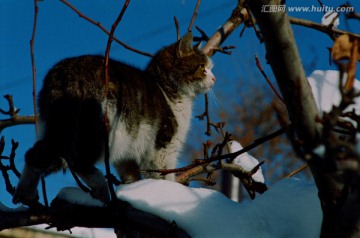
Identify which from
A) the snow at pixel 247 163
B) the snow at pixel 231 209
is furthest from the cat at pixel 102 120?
the snow at pixel 247 163

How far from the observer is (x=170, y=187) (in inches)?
56.8

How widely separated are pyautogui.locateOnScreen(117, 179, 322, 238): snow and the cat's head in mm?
1577

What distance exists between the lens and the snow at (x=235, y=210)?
126 centimetres

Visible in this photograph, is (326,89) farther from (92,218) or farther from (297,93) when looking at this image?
(92,218)

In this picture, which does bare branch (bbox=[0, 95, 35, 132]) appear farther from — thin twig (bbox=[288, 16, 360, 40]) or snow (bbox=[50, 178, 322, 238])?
thin twig (bbox=[288, 16, 360, 40])

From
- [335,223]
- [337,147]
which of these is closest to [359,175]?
[337,147]

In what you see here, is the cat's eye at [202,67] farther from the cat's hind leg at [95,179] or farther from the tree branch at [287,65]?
the tree branch at [287,65]

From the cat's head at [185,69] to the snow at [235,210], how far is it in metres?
1.58

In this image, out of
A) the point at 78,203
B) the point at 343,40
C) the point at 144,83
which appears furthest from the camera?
the point at 144,83

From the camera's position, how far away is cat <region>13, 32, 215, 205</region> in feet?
6.14

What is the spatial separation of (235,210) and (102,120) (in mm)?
809

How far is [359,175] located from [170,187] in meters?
0.84

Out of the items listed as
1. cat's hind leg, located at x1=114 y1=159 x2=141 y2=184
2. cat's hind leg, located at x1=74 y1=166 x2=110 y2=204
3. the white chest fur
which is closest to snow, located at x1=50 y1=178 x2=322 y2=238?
cat's hind leg, located at x1=74 y1=166 x2=110 y2=204

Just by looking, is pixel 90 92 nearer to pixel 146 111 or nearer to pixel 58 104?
pixel 58 104
